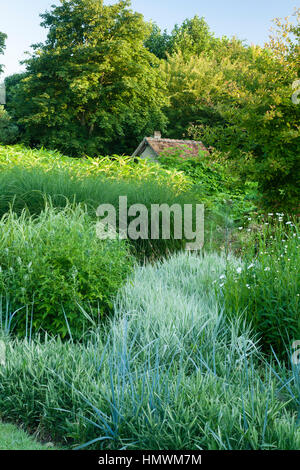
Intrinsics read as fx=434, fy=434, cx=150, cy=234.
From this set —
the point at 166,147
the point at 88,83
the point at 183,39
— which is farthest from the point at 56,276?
the point at 183,39

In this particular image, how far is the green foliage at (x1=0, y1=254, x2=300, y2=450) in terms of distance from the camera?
2172mm

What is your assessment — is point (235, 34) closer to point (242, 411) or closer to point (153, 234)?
point (153, 234)

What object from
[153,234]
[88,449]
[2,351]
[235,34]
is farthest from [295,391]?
[235,34]

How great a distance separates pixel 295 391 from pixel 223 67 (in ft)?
104

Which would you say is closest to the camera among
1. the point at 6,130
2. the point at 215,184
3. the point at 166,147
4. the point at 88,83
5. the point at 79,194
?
the point at 79,194

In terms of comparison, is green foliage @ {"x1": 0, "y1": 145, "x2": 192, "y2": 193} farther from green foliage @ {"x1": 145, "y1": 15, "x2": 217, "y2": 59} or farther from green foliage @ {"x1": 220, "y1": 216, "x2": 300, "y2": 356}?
green foliage @ {"x1": 145, "y1": 15, "x2": 217, "y2": 59}

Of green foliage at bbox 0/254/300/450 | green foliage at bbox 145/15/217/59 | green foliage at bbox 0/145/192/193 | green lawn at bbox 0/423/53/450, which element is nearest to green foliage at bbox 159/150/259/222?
green foliage at bbox 0/145/192/193

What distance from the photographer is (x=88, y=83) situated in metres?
24.9

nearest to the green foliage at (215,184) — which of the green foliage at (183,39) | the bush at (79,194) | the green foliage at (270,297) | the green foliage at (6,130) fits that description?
the bush at (79,194)

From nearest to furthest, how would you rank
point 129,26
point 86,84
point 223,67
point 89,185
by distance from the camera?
1. point 89,185
2. point 86,84
3. point 129,26
4. point 223,67

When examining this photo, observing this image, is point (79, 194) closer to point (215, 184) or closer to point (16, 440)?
point (16, 440)

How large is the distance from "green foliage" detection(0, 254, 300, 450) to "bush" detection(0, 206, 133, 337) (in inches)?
16.1

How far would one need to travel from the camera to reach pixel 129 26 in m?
27.3

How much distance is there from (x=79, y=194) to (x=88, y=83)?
20.7 meters
